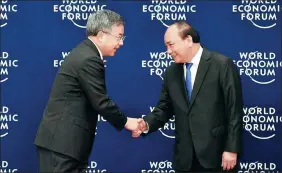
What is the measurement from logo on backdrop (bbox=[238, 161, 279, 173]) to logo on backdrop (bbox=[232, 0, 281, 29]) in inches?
46.5

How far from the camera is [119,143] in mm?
4559

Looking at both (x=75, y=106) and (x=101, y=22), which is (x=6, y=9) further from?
(x=75, y=106)

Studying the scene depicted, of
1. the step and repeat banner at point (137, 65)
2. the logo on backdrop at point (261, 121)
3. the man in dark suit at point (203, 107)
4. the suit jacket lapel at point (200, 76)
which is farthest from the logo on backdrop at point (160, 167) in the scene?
the suit jacket lapel at point (200, 76)

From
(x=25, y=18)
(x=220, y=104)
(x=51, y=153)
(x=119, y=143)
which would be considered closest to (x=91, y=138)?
(x=51, y=153)

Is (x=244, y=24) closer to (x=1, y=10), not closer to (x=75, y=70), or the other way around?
(x=75, y=70)

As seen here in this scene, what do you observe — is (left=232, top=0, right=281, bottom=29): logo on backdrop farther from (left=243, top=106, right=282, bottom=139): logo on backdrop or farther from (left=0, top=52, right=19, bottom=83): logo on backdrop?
(left=0, top=52, right=19, bottom=83): logo on backdrop

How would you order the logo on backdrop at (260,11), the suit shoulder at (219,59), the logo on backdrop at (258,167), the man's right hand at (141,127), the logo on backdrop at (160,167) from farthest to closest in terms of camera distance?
the logo on backdrop at (160,167) < the logo on backdrop at (258,167) < the logo on backdrop at (260,11) < the man's right hand at (141,127) < the suit shoulder at (219,59)

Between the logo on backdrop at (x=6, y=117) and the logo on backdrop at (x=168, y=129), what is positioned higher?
the logo on backdrop at (x=6, y=117)

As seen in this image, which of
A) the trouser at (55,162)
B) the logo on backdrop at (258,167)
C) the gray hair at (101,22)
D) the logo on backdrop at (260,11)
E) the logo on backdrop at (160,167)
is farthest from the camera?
the logo on backdrop at (160,167)

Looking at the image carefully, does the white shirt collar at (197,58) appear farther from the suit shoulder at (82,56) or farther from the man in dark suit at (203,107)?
the suit shoulder at (82,56)

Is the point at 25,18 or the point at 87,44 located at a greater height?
the point at 25,18

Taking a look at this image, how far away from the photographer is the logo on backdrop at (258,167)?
4441 millimetres

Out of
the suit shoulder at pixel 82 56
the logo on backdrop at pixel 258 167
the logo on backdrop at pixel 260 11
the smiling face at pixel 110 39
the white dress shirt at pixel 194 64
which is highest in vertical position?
the logo on backdrop at pixel 260 11

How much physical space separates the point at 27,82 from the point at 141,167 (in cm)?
127
